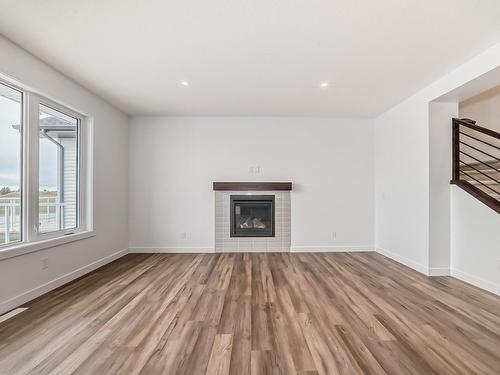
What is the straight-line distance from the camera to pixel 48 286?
269cm

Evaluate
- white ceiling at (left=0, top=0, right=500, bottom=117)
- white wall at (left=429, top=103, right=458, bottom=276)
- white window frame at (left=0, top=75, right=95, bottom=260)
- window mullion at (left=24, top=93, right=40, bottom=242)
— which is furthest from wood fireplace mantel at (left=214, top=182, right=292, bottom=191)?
window mullion at (left=24, top=93, right=40, bottom=242)

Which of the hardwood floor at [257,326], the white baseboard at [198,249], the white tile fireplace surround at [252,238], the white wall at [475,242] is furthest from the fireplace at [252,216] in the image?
the white wall at [475,242]

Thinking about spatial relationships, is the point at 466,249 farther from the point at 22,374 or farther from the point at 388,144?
the point at 22,374

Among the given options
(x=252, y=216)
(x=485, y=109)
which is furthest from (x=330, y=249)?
(x=485, y=109)

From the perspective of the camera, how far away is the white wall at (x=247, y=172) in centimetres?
457

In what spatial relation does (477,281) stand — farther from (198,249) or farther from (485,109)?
(198,249)

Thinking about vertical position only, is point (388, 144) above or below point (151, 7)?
below

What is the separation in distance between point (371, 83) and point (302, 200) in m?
2.25

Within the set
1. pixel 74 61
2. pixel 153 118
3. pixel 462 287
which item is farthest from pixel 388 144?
pixel 74 61

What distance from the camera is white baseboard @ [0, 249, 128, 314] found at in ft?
7.42

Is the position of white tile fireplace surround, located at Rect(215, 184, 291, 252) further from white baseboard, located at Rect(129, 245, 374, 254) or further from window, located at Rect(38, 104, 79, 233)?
window, located at Rect(38, 104, 79, 233)

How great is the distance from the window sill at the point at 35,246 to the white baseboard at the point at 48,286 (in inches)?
16.0

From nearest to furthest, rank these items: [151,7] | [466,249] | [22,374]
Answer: [22,374] < [151,7] < [466,249]

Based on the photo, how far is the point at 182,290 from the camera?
2746mm
